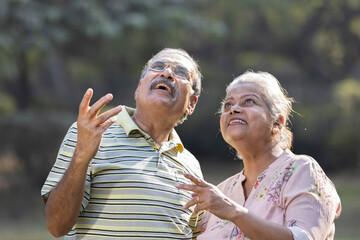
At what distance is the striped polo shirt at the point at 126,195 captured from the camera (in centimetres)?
352

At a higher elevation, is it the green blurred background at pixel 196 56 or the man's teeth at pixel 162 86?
the green blurred background at pixel 196 56

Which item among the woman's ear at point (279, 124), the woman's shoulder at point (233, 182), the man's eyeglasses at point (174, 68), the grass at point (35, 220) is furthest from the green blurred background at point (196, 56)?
the woman's ear at point (279, 124)

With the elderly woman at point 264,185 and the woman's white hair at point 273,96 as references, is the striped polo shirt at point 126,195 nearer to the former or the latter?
the elderly woman at point 264,185

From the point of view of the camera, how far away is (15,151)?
40.0 feet

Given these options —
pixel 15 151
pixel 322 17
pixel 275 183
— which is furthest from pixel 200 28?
pixel 275 183

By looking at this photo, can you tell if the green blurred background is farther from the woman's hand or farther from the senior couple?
the woman's hand

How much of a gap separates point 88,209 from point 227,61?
1968cm

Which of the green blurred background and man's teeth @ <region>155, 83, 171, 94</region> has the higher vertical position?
the green blurred background

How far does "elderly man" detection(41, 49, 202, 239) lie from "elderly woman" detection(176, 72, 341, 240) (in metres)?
0.29

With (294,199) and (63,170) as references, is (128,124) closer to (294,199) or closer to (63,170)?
(63,170)

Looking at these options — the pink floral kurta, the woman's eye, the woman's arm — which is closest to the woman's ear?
the pink floral kurta

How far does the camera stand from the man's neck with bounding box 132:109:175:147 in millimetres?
3934

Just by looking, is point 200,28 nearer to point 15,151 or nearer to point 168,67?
point 15,151

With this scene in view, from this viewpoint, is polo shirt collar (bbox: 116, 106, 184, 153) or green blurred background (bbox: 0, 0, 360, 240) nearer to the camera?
polo shirt collar (bbox: 116, 106, 184, 153)
